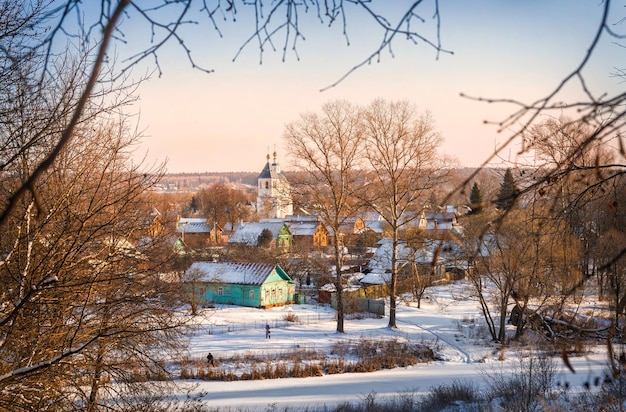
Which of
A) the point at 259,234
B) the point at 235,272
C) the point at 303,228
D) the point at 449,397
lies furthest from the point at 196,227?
the point at 449,397

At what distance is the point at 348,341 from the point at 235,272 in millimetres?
11903

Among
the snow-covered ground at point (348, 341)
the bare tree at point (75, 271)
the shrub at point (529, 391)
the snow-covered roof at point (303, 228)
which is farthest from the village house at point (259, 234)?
the bare tree at point (75, 271)

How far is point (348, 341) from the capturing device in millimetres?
17109

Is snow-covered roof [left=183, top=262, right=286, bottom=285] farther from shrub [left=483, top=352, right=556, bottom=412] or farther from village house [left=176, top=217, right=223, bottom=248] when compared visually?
village house [left=176, top=217, right=223, bottom=248]

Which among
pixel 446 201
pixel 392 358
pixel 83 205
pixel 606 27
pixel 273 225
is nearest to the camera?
pixel 606 27

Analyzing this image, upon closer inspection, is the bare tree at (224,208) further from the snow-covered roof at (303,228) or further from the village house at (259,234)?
the village house at (259,234)

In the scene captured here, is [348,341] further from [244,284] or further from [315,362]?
[244,284]

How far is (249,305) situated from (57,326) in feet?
68.3

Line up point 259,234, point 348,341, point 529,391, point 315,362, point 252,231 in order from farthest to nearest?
point 252,231, point 259,234, point 348,341, point 315,362, point 529,391

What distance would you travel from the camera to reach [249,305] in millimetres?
27047

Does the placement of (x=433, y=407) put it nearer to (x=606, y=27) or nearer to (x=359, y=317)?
(x=606, y=27)

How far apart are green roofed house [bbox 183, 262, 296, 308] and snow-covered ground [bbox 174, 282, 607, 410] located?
1.16 metres

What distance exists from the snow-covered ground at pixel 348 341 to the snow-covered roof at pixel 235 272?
68.6 inches

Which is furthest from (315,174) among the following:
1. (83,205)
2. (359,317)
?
(83,205)
